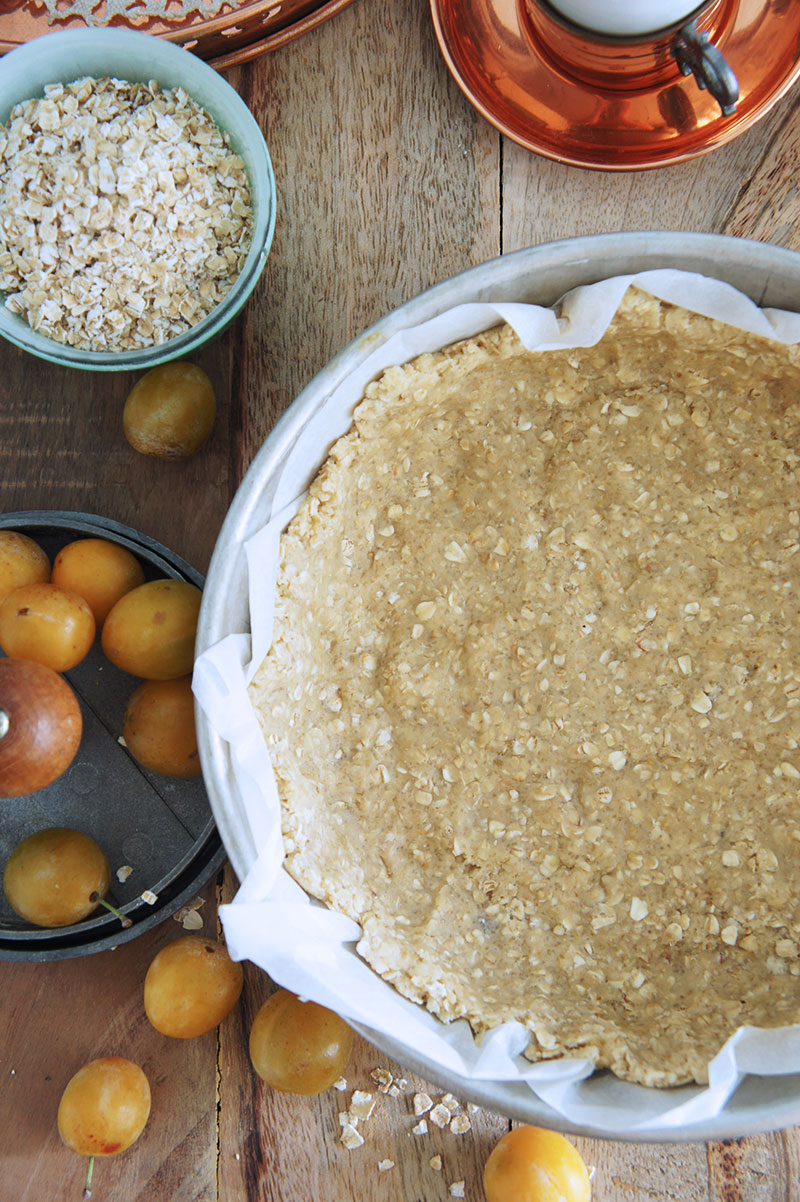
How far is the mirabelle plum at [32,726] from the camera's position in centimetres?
82

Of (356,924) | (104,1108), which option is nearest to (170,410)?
(356,924)

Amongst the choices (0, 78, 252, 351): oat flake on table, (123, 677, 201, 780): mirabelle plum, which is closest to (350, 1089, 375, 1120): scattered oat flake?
(123, 677, 201, 780): mirabelle plum

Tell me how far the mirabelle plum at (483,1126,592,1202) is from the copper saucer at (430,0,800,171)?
98 centimetres

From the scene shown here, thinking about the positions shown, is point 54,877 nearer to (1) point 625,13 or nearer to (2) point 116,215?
(2) point 116,215

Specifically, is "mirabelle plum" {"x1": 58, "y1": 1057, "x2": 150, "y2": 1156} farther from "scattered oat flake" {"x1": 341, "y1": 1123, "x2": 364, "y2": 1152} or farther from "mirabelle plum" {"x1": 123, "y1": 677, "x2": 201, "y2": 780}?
"mirabelle plum" {"x1": 123, "y1": 677, "x2": 201, "y2": 780}

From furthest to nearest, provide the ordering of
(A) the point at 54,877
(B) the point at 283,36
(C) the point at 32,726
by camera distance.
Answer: (B) the point at 283,36
(A) the point at 54,877
(C) the point at 32,726

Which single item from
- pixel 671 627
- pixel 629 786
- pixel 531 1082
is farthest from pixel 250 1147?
pixel 671 627

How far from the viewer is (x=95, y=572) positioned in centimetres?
96

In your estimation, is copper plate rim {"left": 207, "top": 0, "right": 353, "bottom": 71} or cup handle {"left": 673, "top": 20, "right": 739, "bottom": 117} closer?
cup handle {"left": 673, "top": 20, "right": 739, "bottom": 117}

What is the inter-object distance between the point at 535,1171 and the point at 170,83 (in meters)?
1.12

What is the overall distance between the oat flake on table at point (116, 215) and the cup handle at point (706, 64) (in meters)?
0.44

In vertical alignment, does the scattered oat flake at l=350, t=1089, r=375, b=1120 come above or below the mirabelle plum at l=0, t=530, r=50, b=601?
below

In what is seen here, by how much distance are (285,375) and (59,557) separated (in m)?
0.31

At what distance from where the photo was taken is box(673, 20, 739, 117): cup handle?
872mm
